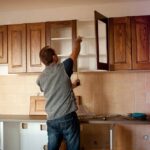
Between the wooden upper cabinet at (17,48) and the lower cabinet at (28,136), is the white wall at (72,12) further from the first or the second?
the lower cabinet at (28,136)

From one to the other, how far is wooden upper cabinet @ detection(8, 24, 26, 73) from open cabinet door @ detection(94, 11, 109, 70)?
3.14 ft

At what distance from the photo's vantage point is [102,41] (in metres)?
3.41

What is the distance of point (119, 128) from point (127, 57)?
904mm

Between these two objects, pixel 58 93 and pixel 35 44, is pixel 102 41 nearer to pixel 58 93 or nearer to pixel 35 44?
pixel 35 44

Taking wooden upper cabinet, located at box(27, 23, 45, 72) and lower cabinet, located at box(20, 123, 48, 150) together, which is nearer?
lower cabinet, located at box(20, 123, 48, 150)

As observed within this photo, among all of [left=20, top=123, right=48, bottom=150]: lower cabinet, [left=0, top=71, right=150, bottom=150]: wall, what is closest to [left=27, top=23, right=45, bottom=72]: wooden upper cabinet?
[left=0, top=71, right=150, bottom=150]: wall

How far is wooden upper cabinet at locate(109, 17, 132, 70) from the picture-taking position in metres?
3.28

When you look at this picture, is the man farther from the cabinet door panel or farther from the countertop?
the cabinet door panel

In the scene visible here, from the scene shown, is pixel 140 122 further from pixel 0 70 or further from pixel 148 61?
pixel 0 70

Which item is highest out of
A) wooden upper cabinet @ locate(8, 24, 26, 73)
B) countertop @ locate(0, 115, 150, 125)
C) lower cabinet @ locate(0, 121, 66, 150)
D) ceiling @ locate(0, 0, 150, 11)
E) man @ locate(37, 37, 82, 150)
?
ceiling @ locate(0, 0, 150, 11)

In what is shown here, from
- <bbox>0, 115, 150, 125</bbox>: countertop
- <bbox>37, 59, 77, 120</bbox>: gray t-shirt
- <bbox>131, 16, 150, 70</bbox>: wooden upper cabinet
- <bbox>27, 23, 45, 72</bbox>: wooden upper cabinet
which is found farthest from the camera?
<bbox>27, 23, 45, 72</bbox>: wooden upper cabinet

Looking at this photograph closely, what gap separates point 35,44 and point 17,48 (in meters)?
0.24

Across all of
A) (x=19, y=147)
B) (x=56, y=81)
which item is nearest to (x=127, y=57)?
(x=56, y=81)

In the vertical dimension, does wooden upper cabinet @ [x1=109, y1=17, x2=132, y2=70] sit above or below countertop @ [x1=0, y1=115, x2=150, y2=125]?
above
